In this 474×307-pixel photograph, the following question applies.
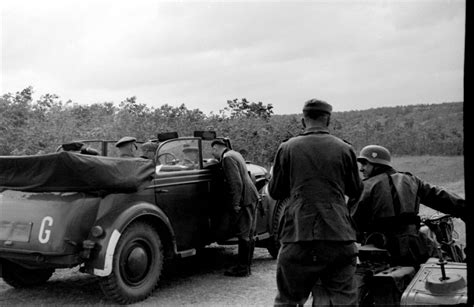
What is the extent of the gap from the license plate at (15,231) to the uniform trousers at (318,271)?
304 cm

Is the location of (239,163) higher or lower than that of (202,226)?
higher

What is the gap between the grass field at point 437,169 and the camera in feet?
60.7

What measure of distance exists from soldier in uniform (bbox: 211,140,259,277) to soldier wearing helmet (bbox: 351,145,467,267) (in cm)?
264

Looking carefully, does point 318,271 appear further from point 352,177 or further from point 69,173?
point 69,173

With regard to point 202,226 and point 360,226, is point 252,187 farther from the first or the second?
point 360,226

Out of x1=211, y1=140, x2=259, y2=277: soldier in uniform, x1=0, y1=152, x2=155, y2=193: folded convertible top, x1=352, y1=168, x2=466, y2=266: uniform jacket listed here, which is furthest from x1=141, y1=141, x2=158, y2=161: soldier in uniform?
x1=352, y1=168, x2=466, y2=266: uniform jacket

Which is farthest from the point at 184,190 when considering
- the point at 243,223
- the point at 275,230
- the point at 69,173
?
the point at 275,230

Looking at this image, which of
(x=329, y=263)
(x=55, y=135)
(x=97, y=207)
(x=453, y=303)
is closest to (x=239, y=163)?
(x=97, y=207)

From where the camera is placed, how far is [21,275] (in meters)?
6.63

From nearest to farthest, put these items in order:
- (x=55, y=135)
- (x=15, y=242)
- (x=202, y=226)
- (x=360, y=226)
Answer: (x=360, y=226), (x=15, y=242), (x=202, y=226), (x=55, y=135)

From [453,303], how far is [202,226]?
415 centimetres

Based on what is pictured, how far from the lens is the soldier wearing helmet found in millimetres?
4461

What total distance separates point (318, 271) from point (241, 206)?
3608 millimetres

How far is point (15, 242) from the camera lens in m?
5.71
